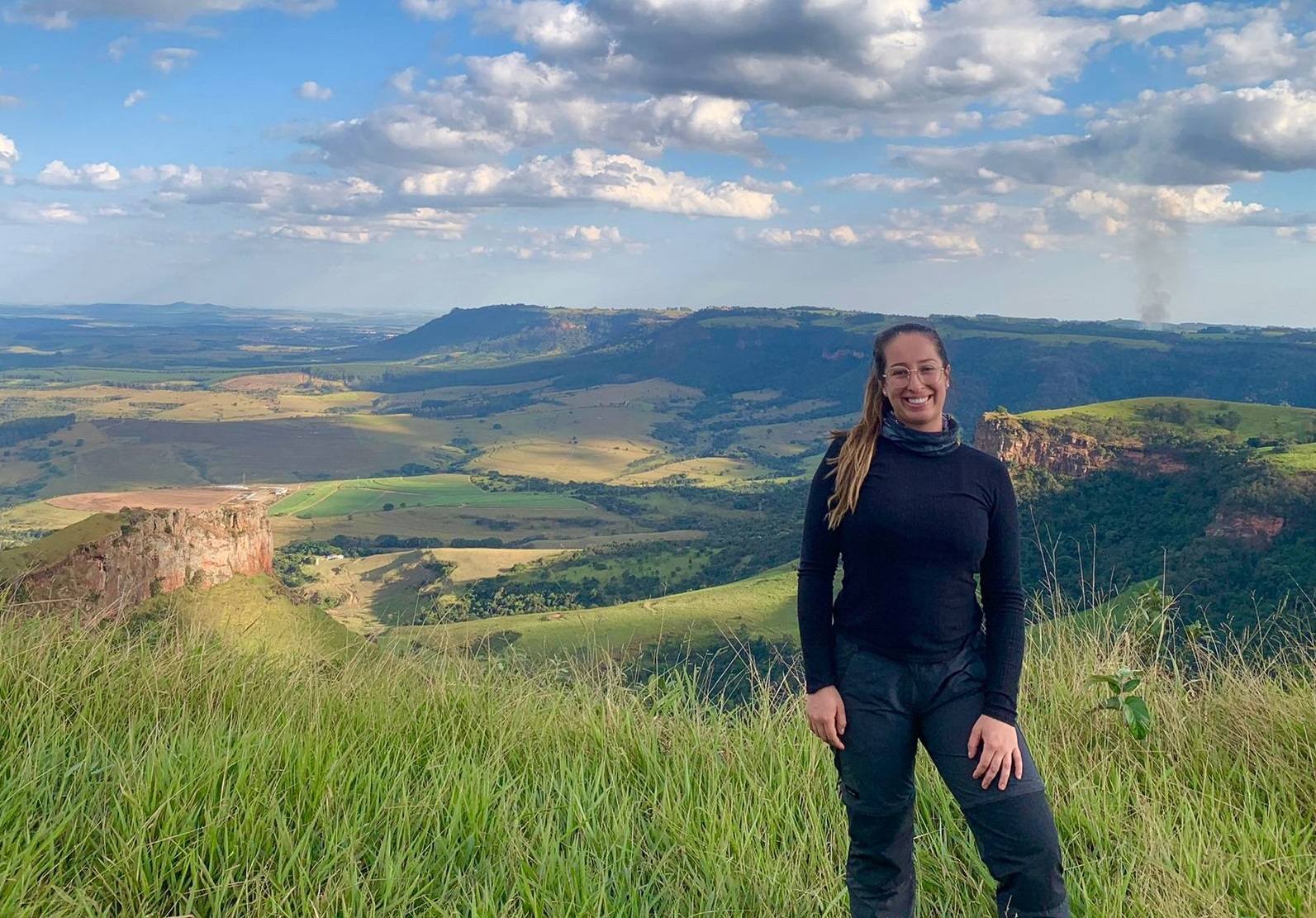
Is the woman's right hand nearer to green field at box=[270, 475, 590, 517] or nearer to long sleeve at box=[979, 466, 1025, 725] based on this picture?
long sleeve at box=[979, 466, 1025, 725]

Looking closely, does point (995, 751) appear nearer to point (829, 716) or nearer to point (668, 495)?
point (829, 716)

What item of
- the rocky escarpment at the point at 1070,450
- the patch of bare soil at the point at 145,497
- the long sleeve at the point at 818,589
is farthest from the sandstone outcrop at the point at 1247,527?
the patch of bare soil at the point at 145,497

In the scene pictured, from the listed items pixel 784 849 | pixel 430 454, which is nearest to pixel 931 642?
pixel 784 849

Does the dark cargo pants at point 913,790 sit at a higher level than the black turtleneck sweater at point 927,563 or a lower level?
lower

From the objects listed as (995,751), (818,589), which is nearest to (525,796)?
(818,589)

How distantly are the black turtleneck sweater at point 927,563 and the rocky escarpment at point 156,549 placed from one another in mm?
29550

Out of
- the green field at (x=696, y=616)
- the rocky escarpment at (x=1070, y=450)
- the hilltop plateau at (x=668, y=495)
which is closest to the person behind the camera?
the green field at (x=696, y=616)

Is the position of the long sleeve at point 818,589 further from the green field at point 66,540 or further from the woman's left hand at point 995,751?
the green field at point 66,540

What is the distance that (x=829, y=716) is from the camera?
9.62 ft

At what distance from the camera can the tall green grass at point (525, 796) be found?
9.07ft

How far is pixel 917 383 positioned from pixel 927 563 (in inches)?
24.0

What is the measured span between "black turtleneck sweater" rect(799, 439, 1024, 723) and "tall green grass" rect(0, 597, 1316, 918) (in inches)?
33.1

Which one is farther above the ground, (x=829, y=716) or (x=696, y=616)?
(x=829, y=716)

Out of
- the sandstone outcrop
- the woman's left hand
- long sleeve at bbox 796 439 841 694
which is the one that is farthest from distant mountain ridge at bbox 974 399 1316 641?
long sleeve at bbox 796 439 841 694
